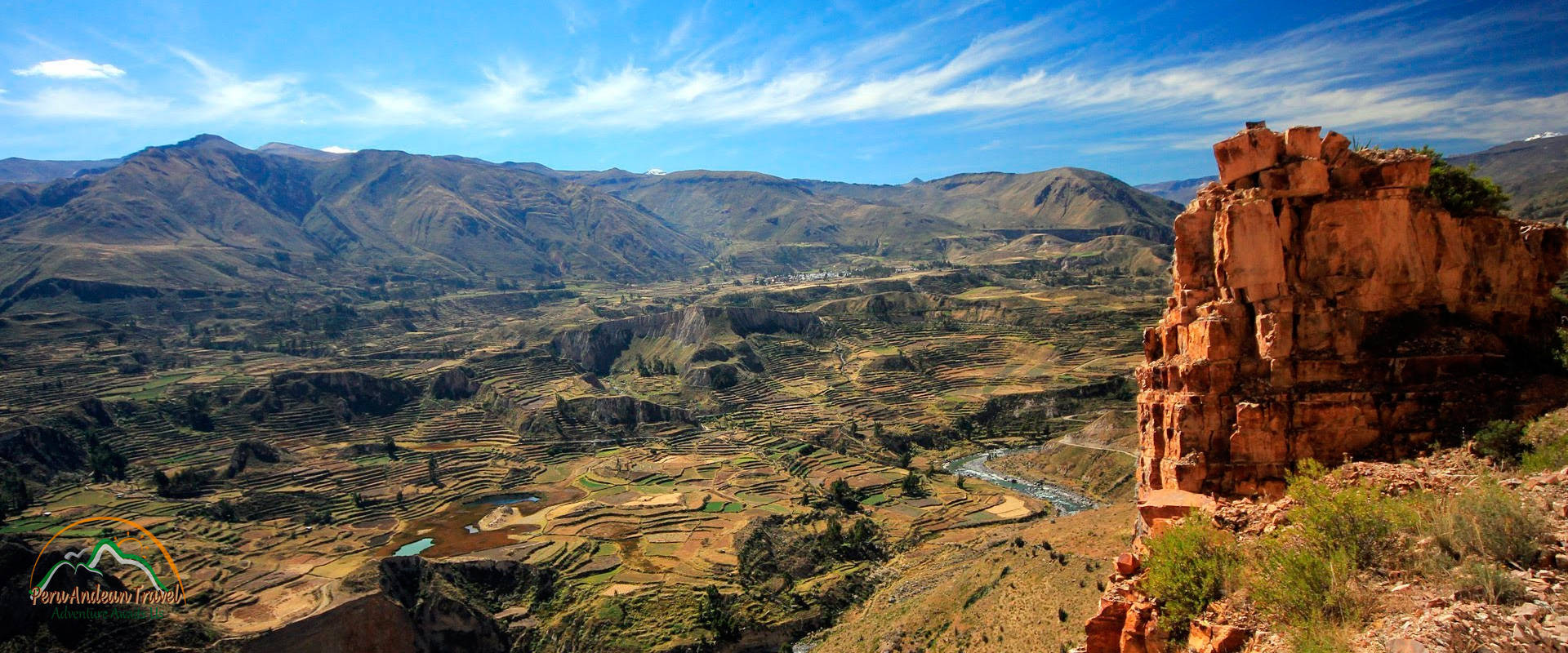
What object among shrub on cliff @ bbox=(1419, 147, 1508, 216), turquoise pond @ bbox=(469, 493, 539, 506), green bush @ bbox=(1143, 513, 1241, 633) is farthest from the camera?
turquoise pond @ bbox=(469, 493, 539, 506)

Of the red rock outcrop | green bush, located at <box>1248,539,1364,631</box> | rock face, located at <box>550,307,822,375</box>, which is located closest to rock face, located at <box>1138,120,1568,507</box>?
the red rock outcrop

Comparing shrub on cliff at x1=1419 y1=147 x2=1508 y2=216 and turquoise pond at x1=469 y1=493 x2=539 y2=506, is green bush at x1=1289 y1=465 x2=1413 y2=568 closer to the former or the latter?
shrub on cliff at x1=1419 y1=147 x2=1508 y2=216

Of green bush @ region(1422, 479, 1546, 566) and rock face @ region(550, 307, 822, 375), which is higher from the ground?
green bush @ region(1422, 479, 1546, 566)

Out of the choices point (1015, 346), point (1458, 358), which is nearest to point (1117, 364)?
point (1015, 346)

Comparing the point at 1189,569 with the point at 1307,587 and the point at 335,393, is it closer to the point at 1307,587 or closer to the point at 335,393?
the point at 1307,587

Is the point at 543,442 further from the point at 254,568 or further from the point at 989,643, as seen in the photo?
the point at 989,643

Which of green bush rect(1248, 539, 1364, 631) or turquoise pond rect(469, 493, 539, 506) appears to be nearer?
green bush rect(1248, 539, 1364, 631)

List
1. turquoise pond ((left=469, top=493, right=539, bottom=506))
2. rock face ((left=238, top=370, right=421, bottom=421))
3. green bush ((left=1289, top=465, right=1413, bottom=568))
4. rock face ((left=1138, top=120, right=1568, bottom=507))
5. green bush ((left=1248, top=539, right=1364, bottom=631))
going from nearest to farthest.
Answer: green bush ((left=1248, top=539, right=1364, bottom=631)) → green bush ((left=1289, top=465, right=1413, bottom=568)) → rock face ((left=1138, top=120, right=1568, bottom=507)) → turquoise pond ((left=469, top=493, right=539, bottom=506)) → rock face ((left=238, top=370, right=421, bottom=421))

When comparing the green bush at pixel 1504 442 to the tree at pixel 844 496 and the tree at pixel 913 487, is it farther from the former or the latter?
the tree at pixel 913 487
